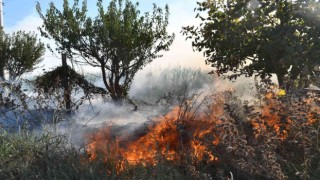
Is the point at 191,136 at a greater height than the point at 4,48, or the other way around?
the point at 4,48

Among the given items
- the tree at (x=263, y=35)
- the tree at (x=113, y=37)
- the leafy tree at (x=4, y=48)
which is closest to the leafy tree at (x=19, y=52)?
the leafy tree at (x=4, y=48)

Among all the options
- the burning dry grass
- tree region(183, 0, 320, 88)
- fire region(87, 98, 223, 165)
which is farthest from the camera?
tree region(183, 0, 320, 88)

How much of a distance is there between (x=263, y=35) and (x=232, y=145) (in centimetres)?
751

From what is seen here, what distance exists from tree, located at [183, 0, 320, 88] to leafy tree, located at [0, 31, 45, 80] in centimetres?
1370

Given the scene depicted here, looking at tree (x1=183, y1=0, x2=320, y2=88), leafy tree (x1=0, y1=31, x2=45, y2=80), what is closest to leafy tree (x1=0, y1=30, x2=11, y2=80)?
leafy tree (x1=0, y1=31, x2=45, y2=80)

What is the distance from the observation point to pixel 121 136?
7391 millimetres

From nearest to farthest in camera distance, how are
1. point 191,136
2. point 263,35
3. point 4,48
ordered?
point 191,136, point 263,35, point 4,48

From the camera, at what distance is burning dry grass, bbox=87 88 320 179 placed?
426cm

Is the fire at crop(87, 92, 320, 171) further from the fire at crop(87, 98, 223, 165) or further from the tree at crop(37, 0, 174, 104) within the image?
the tree at crop(37, 0, 174, 104)

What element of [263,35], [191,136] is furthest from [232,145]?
[263,35]

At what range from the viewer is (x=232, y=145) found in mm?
4324

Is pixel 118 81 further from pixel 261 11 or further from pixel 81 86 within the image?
pixel 261 11

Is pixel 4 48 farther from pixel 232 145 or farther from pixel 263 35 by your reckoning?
pixel 232 145

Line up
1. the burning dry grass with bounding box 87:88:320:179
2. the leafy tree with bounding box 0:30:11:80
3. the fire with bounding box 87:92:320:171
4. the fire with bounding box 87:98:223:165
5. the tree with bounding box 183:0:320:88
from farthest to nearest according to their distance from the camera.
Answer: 1. the leafy tree with bounding box 0:30:11:80
2. the tree with bounding box 183:0:320:88
3. the fire with bounding box 87:98:223:165
4. the fire with bounding box 87:92:320:171
5. the burning dry grass with bounding box 87:88:320:179
